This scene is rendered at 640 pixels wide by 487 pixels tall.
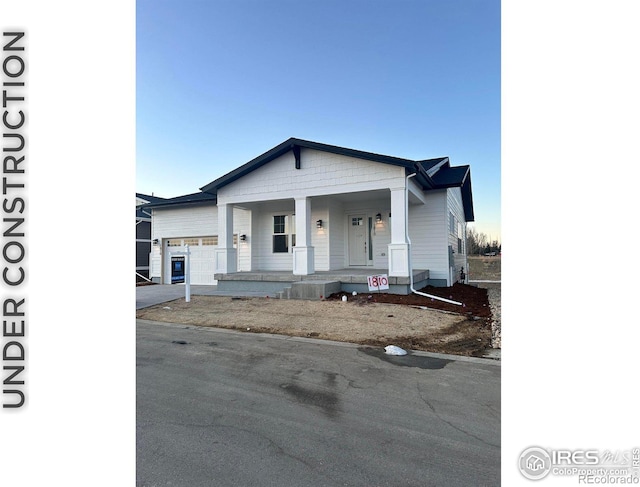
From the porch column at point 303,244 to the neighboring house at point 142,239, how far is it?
10.1 metres

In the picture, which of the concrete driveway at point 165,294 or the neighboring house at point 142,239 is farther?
the neighboring house at point 142,239

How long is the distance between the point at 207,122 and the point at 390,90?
7.54m

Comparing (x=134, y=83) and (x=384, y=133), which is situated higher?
(x=384, y=133)

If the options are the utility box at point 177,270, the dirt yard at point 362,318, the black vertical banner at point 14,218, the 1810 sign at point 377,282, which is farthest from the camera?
the utility box at point 177,270

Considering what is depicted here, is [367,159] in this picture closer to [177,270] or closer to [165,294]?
[165,294]

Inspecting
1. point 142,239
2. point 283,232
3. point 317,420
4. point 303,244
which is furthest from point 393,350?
point 142,239

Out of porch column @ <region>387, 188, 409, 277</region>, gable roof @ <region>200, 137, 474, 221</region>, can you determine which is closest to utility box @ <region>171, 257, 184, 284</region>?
gable roof @ <region>200, 137, 474, 221</region>

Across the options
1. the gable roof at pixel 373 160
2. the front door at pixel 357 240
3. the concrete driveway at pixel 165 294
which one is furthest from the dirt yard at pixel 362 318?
the gable roof at pixel 373 160

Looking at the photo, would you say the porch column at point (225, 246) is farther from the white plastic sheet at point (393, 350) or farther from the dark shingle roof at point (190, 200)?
the white plastic sheet at point (393, 350)

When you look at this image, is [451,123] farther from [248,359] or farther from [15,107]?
[15,107]

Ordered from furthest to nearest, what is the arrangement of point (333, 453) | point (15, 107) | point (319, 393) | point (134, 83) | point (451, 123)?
point (451, 123)
point (319, 393)
point (333, 453)
point (134, 83)
point (15, 107)

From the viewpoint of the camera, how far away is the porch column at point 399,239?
28.7 feet

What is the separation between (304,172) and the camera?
1020 centimetres
